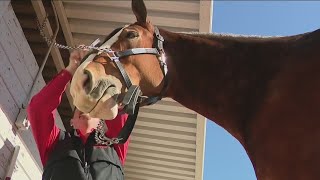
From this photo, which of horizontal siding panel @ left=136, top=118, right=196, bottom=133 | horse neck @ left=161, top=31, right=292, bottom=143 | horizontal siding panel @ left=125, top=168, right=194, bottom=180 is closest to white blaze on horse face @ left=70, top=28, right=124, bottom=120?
horse neck @ left=161, top=31, right=292, bottom=143

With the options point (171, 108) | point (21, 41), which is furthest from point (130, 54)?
point (171, 108)

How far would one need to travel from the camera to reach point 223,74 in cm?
232

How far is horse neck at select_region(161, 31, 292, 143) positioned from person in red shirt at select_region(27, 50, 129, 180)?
584 mm

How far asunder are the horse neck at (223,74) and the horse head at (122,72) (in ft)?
0.38

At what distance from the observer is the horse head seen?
6.81 feet

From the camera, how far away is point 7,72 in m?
3.25

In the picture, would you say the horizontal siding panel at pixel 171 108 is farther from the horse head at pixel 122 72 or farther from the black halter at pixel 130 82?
the horse head at pixel 122 72

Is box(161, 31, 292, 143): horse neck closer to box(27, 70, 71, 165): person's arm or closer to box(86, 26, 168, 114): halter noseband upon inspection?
box(86, 26, 168, 114): halter noseband

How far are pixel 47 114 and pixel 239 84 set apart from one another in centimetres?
127

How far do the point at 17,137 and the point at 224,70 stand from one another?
5.94 feet

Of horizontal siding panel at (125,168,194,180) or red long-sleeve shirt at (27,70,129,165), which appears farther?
horizontal siding panel at (125,168,194,180)

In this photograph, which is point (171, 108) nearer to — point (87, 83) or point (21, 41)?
point (21, 41)

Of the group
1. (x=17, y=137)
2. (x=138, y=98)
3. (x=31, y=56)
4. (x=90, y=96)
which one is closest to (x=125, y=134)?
(x=138, y=98)

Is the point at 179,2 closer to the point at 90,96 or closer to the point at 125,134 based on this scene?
the point at 125,134
